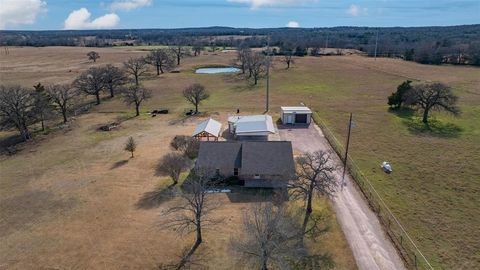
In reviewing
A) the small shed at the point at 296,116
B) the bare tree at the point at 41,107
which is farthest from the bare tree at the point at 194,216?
the bare tree at the point at 41,107

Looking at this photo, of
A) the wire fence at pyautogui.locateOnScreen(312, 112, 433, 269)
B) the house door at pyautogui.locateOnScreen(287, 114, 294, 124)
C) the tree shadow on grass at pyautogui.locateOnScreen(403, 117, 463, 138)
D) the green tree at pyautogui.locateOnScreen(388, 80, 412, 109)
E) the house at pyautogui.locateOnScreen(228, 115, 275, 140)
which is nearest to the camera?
the wire fence at pyautogui.locateOnScreen(312, 112, 433, 269)

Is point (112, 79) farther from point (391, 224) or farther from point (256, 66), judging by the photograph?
point (391, 224)

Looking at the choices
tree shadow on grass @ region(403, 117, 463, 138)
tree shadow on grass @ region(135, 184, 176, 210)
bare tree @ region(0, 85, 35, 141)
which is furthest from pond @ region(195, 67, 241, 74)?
tree shadow on grass @ region(135, 184, 176, 210)

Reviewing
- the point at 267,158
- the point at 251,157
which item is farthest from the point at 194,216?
the point at 267,158

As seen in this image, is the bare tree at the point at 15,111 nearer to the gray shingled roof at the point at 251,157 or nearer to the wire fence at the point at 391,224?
the gray shingled roof at the point at 251,157

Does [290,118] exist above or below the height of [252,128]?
below

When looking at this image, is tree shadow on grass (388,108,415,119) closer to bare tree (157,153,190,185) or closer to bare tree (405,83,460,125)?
bare tree (405,83,460,125)
